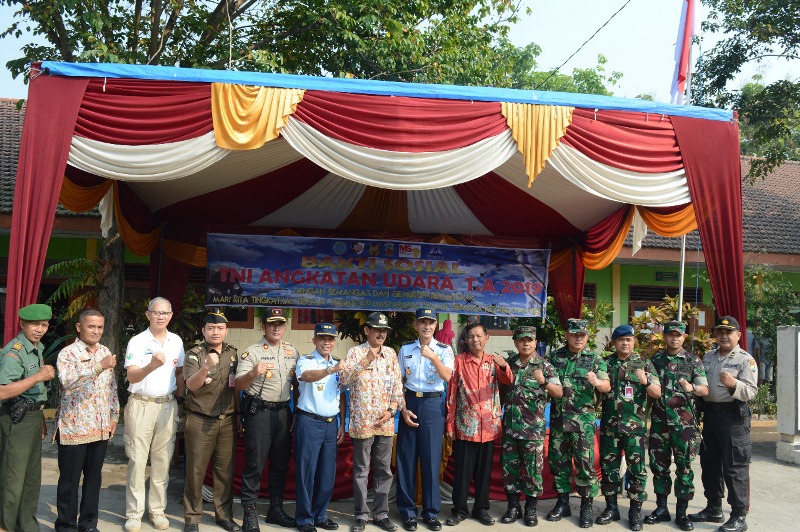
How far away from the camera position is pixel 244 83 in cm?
463

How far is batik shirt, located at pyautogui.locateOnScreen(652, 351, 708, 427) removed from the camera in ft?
16.8

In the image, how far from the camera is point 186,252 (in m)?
7.29

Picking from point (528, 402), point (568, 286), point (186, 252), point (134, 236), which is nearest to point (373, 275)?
point (186, 252)

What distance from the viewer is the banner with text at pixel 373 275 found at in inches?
287

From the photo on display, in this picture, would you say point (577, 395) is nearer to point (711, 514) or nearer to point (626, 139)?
point (711, 514)

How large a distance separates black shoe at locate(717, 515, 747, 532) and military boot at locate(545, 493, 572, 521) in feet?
3.40

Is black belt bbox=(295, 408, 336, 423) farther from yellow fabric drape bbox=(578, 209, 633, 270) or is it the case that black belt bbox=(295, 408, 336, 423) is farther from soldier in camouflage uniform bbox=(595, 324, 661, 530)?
yellow fabric drape bbox=(578, 209, 633, 270)

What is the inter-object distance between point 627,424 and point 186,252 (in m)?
4.56

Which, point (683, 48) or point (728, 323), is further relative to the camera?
point (683, 48)

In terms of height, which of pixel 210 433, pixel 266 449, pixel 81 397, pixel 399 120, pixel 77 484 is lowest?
pixel 77 484

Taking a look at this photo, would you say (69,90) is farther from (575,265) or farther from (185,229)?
(575,265)

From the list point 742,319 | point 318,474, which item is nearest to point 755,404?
point 742,319

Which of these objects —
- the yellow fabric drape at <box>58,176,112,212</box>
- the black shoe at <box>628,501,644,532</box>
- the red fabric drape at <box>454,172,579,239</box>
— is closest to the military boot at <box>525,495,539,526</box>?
the black shoe at <box>628,501,644,532</box>

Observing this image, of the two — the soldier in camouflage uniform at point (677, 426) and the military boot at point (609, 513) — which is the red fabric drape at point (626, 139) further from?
the military boot at point (609, 513)
